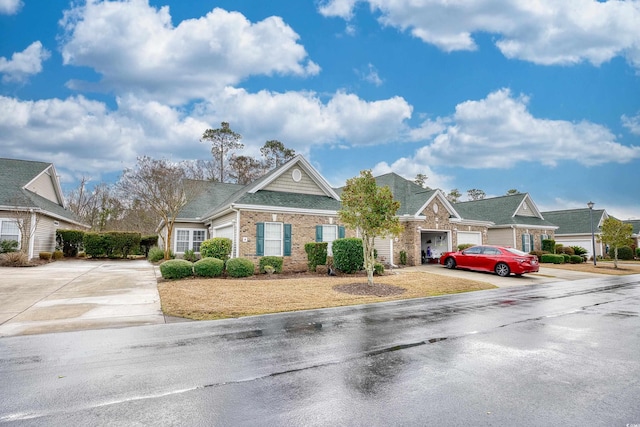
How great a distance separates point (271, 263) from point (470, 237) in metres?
17.9

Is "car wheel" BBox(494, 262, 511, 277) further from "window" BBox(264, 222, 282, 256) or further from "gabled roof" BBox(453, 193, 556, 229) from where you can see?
"window" BBox(264, 222, 282, 256)

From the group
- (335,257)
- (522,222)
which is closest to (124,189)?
(335,257)

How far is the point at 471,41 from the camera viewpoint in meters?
19.6

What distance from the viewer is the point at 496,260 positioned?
64.3 feet

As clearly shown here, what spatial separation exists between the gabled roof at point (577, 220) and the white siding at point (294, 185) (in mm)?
33874

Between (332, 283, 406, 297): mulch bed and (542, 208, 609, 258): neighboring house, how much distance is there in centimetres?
3618

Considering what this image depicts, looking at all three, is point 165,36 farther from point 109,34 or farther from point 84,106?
point 84,106

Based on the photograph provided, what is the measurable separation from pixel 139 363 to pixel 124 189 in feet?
80.8

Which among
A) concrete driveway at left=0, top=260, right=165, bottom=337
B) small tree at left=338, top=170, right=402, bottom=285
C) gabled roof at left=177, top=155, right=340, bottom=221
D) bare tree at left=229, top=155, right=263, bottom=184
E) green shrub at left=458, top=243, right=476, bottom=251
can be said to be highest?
bare tree at left=229, top=155, right=263, bottom=184

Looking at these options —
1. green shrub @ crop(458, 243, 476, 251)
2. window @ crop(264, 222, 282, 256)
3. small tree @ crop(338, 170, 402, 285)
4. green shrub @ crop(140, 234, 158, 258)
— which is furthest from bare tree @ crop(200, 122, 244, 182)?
small tree @ crop(338, 170, 402, 285)

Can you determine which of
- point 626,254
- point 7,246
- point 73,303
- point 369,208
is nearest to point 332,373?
point 73,303

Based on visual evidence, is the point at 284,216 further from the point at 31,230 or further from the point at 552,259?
the point at 552,259

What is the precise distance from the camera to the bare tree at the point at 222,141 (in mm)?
42281

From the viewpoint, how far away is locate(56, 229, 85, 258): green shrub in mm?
27684
